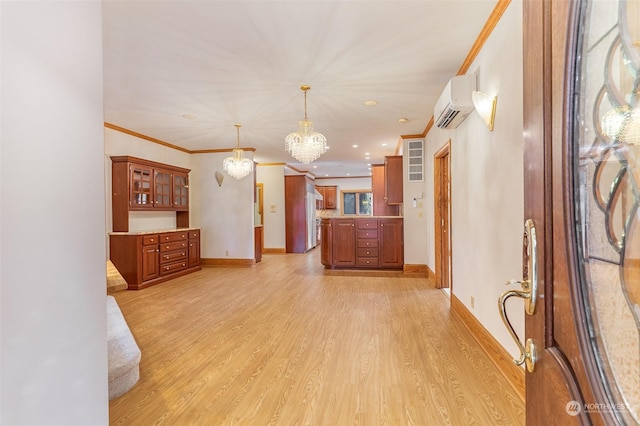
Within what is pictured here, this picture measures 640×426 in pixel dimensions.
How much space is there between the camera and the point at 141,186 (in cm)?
511

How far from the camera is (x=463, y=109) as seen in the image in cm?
278

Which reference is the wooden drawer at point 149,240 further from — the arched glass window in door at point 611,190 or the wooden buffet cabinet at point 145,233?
the arched glass window in door at point 611,190

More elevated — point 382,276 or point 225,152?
point 225,152

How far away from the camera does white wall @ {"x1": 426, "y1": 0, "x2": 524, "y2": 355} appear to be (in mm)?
1937

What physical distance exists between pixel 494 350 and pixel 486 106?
1775 millimetres

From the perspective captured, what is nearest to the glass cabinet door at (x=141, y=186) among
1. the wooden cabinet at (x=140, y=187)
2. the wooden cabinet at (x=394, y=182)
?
the wooden cabinet at (x=140, y=187)

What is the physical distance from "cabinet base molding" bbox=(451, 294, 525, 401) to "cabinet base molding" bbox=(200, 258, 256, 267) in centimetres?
437

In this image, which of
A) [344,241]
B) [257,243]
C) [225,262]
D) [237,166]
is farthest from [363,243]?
[225,262]

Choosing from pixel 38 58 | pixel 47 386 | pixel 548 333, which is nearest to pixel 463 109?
pixel 548 333

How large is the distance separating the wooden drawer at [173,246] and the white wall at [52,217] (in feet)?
14.4

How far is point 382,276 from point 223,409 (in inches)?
158

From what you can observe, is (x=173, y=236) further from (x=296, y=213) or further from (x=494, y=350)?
(x=494, y=350)

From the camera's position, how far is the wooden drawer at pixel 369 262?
589 centimetres

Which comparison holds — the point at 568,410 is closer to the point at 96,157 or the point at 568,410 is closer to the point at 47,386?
the point at 47,386
